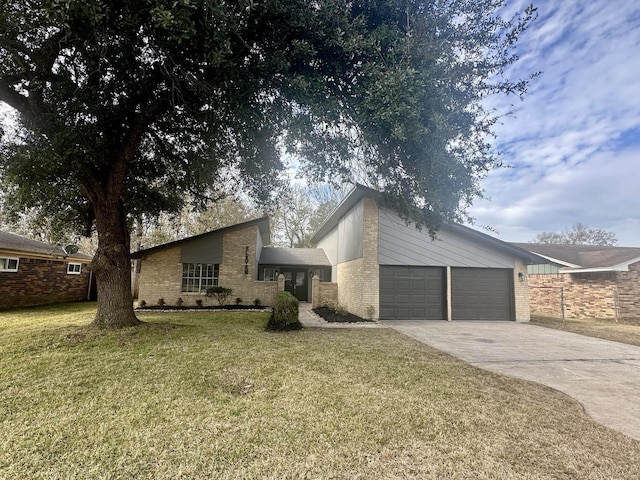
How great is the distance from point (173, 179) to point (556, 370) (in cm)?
1087

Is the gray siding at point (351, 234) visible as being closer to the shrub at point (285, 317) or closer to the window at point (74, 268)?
the shrub at point (285, 317)

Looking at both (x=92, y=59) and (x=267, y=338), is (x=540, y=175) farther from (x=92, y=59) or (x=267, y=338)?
(x=92, y=59)

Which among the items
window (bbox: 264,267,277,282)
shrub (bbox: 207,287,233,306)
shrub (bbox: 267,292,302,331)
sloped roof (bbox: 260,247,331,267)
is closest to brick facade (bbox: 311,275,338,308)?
sloped roof (bbox: 260,247,331,267)

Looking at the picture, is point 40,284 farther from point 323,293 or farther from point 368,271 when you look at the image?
point 368,271

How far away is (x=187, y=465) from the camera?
2539mm

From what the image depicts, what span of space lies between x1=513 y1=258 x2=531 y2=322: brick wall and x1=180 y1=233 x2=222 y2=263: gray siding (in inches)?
493

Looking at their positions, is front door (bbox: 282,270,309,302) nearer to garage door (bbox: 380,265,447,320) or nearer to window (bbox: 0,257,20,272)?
garage door (bbox: 380,265,447,320)

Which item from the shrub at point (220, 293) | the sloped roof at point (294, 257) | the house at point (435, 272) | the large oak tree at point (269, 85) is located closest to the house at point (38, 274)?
the shrub at point (220, 293)

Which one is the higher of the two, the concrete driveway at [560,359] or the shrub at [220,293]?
the shrub at [220,293]

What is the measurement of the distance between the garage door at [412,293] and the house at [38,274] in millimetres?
13691

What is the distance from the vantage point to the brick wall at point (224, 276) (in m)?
14.3

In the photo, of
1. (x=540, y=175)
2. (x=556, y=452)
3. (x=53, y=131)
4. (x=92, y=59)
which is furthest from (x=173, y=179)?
(x=540, y=175)

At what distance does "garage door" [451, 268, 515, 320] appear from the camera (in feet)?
39.4

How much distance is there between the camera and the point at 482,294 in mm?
12148
